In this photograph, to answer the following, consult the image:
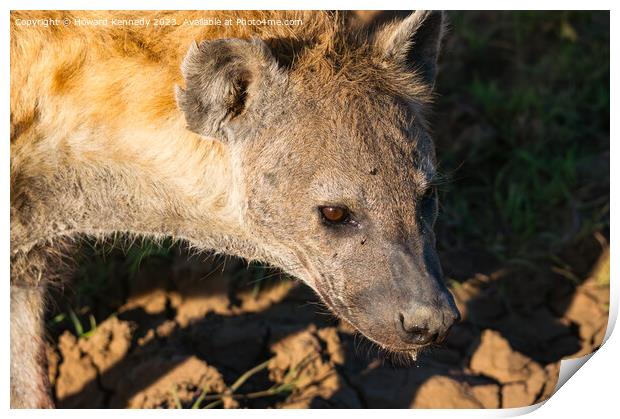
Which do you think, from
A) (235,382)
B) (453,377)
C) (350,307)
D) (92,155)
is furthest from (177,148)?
(453,377)

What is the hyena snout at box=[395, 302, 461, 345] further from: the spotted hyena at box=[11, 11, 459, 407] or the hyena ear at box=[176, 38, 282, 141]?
the hyena ear at box=[176, 38, 282, 141]

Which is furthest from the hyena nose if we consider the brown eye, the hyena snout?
the brown eye

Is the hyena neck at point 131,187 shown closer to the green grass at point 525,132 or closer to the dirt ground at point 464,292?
the dirt ground at point 464,292

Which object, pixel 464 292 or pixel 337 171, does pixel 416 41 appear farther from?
pixel 464 292

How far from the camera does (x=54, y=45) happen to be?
2.86 metres

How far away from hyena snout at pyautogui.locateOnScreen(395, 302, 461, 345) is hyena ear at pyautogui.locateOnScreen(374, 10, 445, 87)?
83 cm

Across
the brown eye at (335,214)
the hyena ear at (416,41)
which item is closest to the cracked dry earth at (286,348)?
the brown eye at (335,214)

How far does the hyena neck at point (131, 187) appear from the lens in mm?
2861

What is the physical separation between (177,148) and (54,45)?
509 mm

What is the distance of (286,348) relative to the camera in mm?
3656

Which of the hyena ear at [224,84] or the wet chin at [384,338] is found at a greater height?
the hyena ear at [224,84]

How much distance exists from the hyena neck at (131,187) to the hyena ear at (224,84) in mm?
97

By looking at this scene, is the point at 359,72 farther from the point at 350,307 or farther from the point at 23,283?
the point at 23,283

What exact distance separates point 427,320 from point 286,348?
116 centimetres
